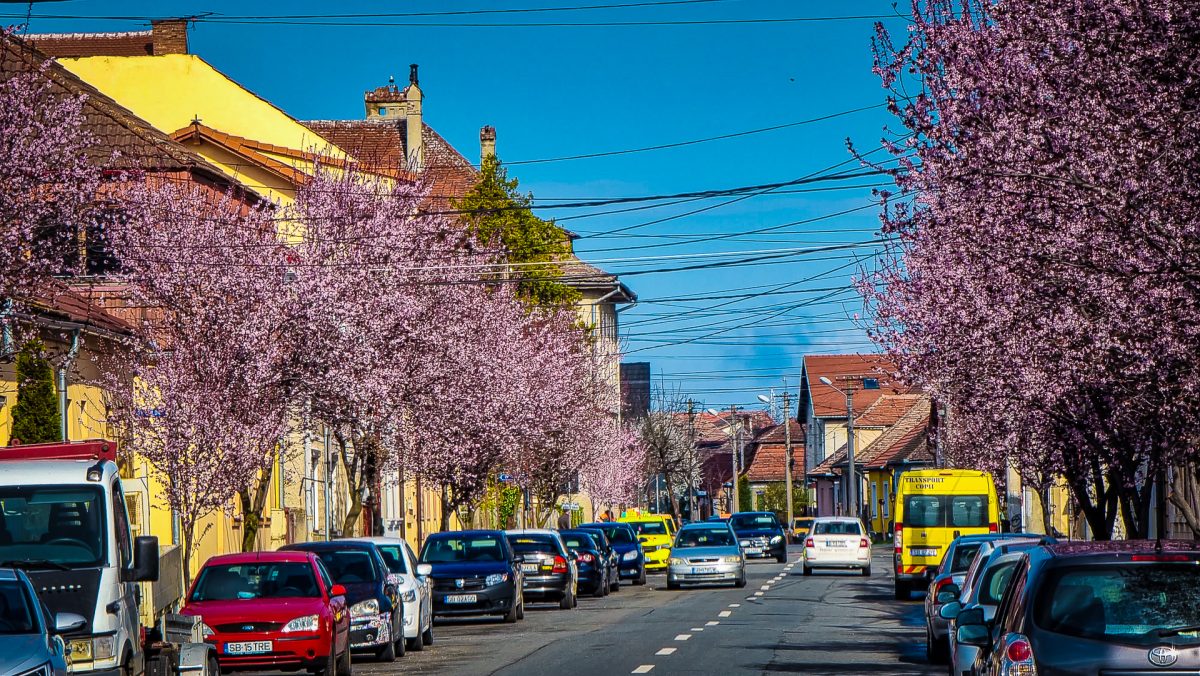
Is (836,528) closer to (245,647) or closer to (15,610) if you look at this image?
(245,647)

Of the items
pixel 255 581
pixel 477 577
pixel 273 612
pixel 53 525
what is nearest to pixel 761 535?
pixel 477 577

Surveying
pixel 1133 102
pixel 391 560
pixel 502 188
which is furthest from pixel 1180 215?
pixel 502 188

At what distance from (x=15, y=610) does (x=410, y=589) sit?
1241cm

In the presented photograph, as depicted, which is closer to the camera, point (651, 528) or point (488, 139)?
point (651, 528)

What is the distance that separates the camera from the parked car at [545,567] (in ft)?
112

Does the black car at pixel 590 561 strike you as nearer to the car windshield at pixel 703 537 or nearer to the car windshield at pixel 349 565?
the car windshield at pixel 703 537

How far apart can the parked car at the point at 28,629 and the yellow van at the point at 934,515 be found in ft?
90.5

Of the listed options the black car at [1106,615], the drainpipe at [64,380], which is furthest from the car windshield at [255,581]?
the black car at [1106,615]

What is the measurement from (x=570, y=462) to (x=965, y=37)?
42.5 m

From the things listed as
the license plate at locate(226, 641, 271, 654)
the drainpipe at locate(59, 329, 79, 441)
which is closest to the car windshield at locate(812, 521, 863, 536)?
the drainpipe at locate(59, 329, 79, 441)

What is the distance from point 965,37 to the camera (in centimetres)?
1847

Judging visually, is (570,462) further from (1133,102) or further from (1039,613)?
(1039,613)

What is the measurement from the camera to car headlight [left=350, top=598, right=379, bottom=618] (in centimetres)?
2153

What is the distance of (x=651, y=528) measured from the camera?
183ft
